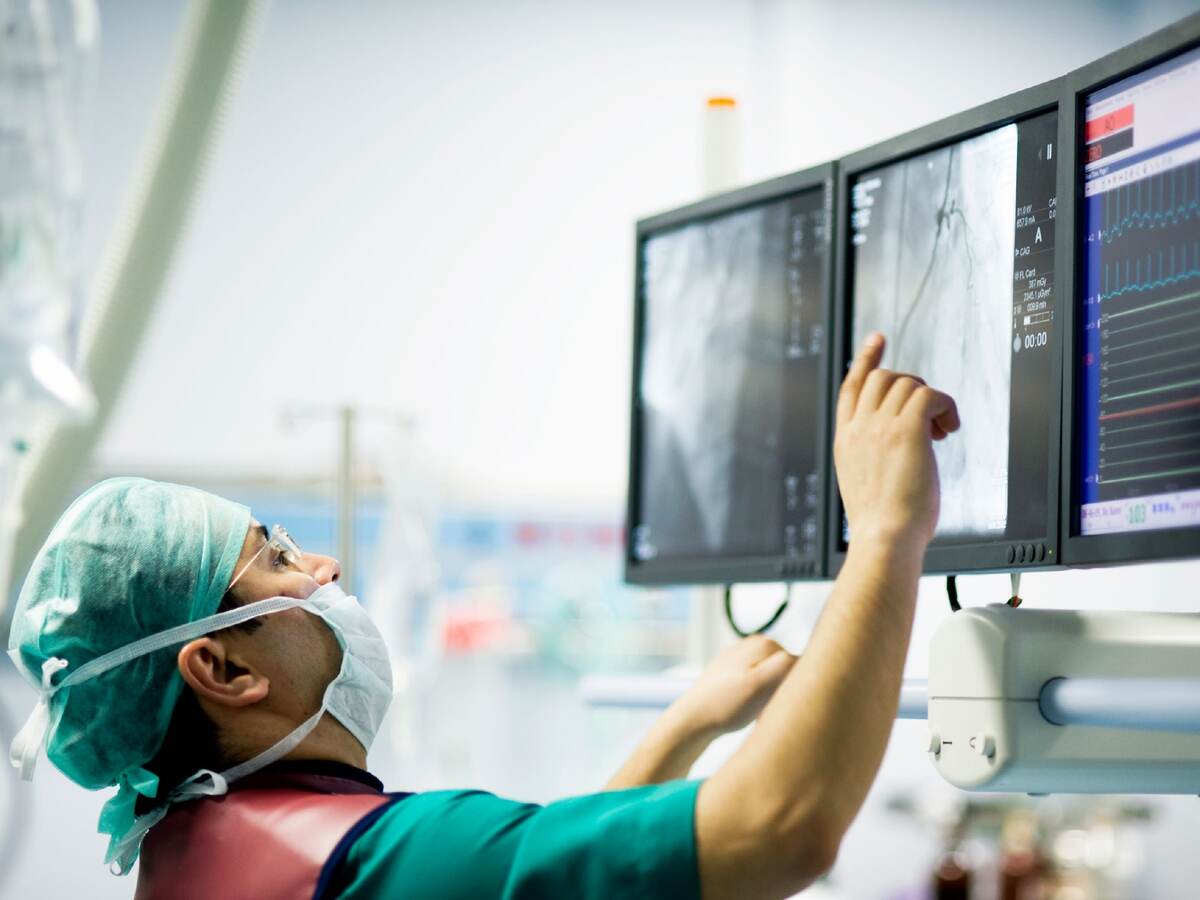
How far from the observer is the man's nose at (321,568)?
1336mm

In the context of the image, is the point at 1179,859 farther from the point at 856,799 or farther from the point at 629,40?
the point at 629,40

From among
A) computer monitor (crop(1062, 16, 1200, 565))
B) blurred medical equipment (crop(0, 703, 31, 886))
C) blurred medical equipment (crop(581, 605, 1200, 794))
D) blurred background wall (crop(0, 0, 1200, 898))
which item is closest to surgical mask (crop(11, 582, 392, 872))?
blurred medical equipment (crop(581, 605, 1200, 794))

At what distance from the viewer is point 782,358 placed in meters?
1.52

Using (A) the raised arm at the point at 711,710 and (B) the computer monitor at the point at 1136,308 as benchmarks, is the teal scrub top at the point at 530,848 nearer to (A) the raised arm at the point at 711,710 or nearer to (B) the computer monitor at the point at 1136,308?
(A) the raised arm at the point at 711,710

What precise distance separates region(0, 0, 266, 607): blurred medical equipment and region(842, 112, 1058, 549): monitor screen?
109 centimetres

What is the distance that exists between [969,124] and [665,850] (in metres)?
0.74

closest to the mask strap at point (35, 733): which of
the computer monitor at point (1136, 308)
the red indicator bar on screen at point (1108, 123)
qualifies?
the computer monitor at point (1136, 308)

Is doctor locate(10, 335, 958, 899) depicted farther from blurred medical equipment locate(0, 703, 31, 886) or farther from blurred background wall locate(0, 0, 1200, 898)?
blurred medical equipment locate(0, 703, 31, 886)

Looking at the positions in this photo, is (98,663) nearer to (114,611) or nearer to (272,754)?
(114,611)

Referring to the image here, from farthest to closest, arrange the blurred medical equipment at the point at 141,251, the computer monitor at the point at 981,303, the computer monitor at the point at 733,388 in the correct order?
the blurred medical equipment at the point at 141,251 → the computer monitor at the point at 733,388 → the computer monitor at the point at 981,303

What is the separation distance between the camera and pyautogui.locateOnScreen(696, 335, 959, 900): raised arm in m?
0.93

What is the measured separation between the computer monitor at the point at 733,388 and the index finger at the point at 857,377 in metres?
0.33

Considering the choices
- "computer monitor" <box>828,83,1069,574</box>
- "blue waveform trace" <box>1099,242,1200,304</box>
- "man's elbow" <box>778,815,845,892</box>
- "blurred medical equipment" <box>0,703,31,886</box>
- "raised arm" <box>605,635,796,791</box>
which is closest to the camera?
"man's elbow" <box>778,815,845,892</box>

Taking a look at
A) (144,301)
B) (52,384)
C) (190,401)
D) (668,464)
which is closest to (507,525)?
(190,401)
